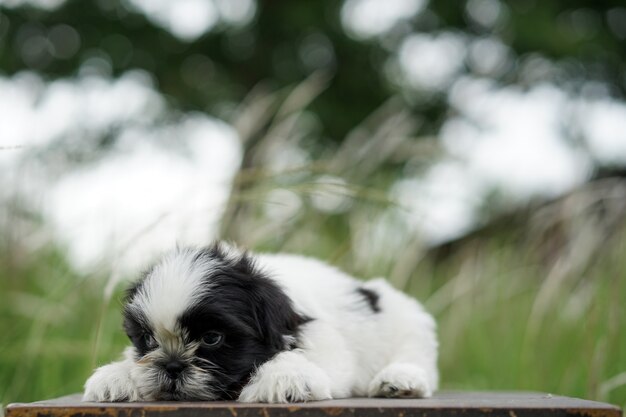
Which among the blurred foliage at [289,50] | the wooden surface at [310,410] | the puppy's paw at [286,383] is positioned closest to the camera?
the wooden surface at [310,410]

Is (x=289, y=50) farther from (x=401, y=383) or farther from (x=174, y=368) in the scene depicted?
(x=174, y=368)

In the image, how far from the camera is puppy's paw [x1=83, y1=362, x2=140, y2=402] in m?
2.75

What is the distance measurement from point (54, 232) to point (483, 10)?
8143mm

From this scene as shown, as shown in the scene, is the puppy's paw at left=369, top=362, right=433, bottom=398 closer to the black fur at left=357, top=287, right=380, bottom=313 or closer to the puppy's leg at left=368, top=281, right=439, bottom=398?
the puppy's leg at left=368, top=281, right=439, bottom=398

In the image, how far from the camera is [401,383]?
3.03 meters

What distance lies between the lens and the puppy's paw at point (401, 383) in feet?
9.94

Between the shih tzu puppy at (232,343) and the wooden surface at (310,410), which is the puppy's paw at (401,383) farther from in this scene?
the wooden surface at (310,410)

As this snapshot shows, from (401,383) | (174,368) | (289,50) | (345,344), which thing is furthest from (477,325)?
(289,50)

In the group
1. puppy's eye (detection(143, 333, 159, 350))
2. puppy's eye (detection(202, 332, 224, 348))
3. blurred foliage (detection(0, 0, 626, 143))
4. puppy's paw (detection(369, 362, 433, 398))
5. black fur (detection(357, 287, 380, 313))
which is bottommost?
blurred foliage (detection(0, 0, 626, 143))

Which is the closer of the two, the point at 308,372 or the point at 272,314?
the point at 308,372

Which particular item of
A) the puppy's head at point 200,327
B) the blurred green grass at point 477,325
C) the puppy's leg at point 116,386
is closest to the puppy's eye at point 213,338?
the puppy's head at point 200,327

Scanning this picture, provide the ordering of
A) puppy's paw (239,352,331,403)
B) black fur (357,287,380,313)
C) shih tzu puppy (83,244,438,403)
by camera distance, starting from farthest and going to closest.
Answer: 1. black fur (357,287,380,313)
2. shih tzu puppy (83,244,438,403)
3. puppy's paw (239,352,331,403)

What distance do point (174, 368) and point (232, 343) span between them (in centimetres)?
20

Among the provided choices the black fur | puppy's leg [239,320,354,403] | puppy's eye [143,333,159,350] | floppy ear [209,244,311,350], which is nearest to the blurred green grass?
puppy's eye [143,333,159,350]
